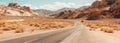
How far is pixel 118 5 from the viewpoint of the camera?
16825 cm

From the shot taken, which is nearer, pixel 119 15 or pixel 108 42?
pixel 108 42

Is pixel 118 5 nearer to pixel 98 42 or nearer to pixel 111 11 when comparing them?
pixel 111 11

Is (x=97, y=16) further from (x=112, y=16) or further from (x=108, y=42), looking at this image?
(x=108, y=42)

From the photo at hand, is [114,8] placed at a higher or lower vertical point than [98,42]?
lower

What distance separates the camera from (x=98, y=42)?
56.6 feet

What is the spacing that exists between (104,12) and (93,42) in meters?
161

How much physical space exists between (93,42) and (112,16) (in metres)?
148

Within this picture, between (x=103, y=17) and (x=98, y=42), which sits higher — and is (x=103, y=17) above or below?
below

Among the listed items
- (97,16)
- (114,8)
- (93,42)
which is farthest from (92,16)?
(93,42)

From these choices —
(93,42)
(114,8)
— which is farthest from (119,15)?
(93,42)

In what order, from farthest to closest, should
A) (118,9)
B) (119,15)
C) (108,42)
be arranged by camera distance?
(118,9)
(119,15)
(108,42)

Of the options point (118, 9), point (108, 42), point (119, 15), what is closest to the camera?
point (108, 42)

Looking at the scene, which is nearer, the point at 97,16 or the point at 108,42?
the point at 108,42

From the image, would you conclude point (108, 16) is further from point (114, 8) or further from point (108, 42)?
point (108, 42)
